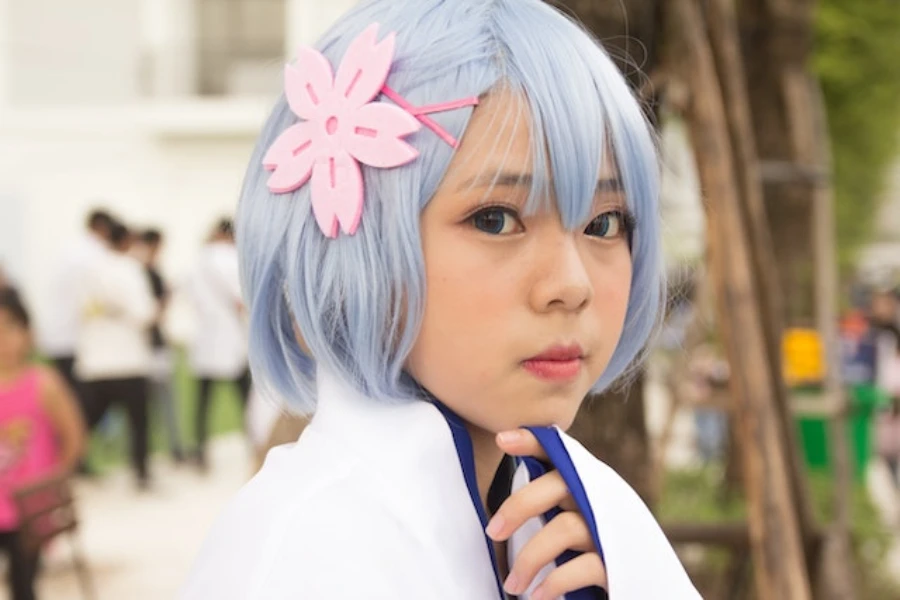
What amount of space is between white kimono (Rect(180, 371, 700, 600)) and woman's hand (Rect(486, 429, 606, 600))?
0.01m

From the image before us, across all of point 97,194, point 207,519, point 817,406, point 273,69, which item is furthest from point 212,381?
point 97,194

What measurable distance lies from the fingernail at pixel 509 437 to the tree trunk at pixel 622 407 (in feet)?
5.28

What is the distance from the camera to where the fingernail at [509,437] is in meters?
1.07

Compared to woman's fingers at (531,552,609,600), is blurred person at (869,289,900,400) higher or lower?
lower

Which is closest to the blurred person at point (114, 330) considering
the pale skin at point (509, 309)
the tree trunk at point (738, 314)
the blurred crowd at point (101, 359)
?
the blurred crowd at point (101, 359)

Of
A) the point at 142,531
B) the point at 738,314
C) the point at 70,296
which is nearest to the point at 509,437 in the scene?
the point at 738,314

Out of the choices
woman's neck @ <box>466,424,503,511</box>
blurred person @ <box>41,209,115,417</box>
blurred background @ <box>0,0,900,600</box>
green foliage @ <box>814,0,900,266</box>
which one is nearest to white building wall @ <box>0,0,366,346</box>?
blurred background @ <box>0,0,900,600</box>

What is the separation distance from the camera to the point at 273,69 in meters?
1.47

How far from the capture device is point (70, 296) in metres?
7.10

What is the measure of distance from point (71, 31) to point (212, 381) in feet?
52.3

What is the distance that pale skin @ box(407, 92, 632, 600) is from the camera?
41.6 inches

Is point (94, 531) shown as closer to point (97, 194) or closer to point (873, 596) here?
point (873, 596)

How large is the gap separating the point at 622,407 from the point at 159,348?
588 centimetres

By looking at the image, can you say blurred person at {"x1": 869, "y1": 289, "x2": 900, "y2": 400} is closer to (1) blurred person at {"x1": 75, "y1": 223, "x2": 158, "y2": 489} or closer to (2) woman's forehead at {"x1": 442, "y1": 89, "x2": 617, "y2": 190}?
(1) blurred person at {"x1": 75, "y1": 223, "x2": 158, "y2": 489}
